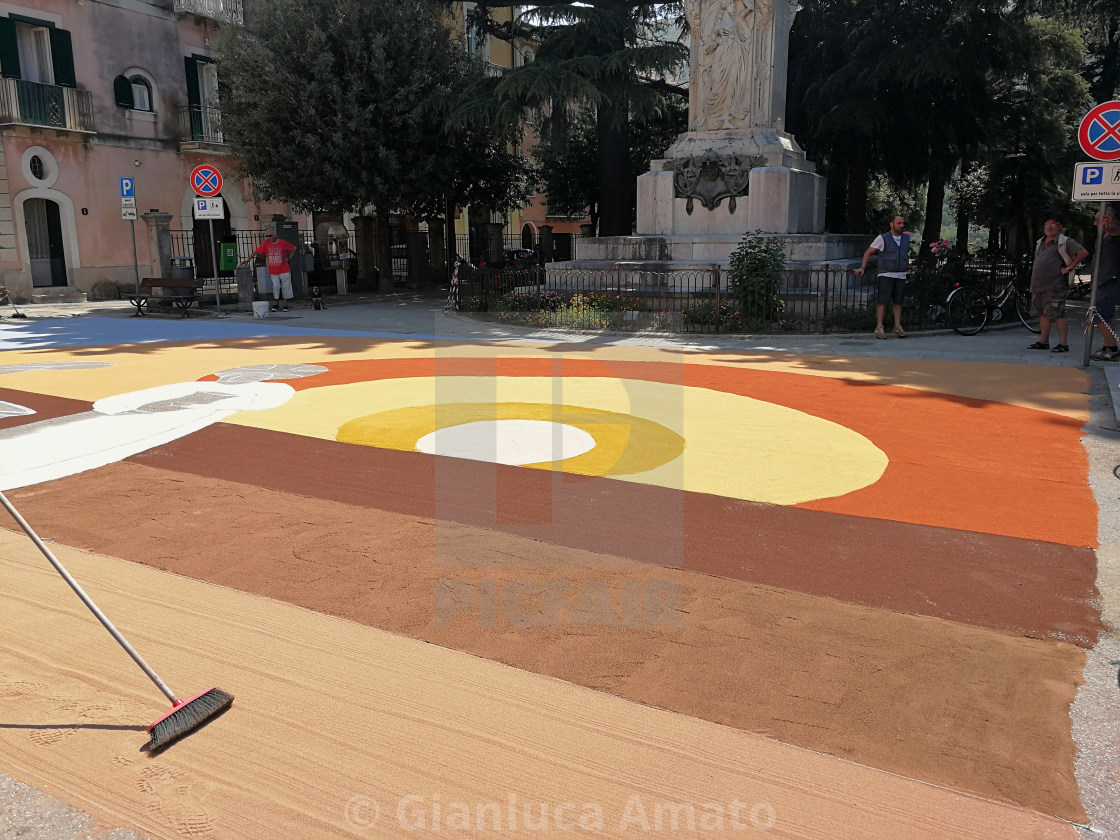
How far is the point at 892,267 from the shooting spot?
1473 centimetres

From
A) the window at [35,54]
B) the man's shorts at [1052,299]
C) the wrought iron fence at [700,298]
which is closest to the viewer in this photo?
the man's shorts at [1052,299]

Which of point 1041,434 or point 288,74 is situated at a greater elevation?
point 288,74

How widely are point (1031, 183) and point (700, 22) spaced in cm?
1198

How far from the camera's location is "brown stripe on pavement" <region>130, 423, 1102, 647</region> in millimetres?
4504

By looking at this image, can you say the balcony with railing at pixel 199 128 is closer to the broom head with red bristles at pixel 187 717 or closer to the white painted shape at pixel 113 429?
the white painted shape at pixel 113 429

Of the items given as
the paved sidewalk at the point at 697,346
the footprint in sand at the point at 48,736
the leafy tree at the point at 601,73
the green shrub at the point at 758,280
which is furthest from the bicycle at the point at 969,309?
the footprint in sand at the point at 48,736

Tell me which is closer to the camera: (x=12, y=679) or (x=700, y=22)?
(x=12, y=679)

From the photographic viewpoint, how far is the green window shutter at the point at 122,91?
2855 centimetres

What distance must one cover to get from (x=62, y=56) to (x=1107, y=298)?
28.8 meters

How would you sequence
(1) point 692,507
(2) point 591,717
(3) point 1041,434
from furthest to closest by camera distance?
(3) point 1041,434
(1) point 692,507
(2) point 591,717

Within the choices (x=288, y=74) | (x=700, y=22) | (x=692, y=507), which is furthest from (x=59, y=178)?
(x=692, y=507)

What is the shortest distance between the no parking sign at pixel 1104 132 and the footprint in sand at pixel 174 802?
12.0 metres

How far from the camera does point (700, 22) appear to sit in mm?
20656

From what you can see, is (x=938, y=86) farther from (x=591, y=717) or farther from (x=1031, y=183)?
(x=591, y=717)
